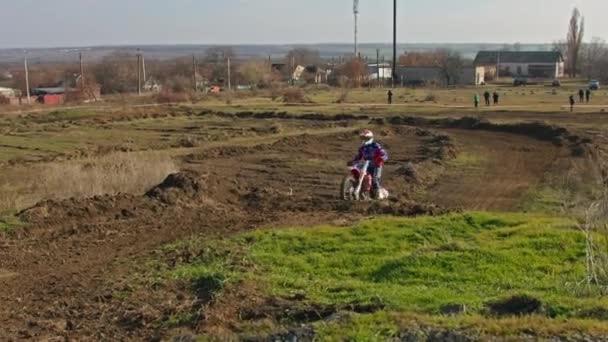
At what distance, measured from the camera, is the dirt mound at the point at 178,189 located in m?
15.9

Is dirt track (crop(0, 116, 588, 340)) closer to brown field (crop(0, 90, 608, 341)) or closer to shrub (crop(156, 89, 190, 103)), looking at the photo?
brown field (crop(0, 90, 608, 341))

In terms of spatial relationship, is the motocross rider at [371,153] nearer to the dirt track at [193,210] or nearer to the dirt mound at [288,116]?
the dirt track at [193,210]

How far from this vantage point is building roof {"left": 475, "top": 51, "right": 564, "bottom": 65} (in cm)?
13112

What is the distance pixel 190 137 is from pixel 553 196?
21.4m

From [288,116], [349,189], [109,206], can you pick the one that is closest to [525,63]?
[288,116]

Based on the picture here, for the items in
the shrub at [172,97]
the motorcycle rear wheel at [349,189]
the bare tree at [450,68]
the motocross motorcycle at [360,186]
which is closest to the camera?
the motocross motorcycle at [360,186]

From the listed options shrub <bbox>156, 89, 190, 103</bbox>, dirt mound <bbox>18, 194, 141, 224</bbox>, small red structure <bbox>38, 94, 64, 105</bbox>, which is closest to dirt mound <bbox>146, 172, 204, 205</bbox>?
dirt mound <bbox>18, 194, 141, 224</bbox>

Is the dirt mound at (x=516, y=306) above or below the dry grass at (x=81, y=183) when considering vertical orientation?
above

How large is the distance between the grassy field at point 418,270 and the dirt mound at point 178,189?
4137mm

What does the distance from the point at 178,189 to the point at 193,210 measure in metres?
1.43

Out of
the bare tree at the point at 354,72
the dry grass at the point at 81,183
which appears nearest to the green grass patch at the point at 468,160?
the dry grass at the point at 81,183

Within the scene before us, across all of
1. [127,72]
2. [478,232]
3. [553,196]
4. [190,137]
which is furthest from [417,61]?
[478,232]

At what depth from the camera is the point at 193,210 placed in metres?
15.2

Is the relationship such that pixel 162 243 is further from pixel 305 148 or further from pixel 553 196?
pixel 305 148
